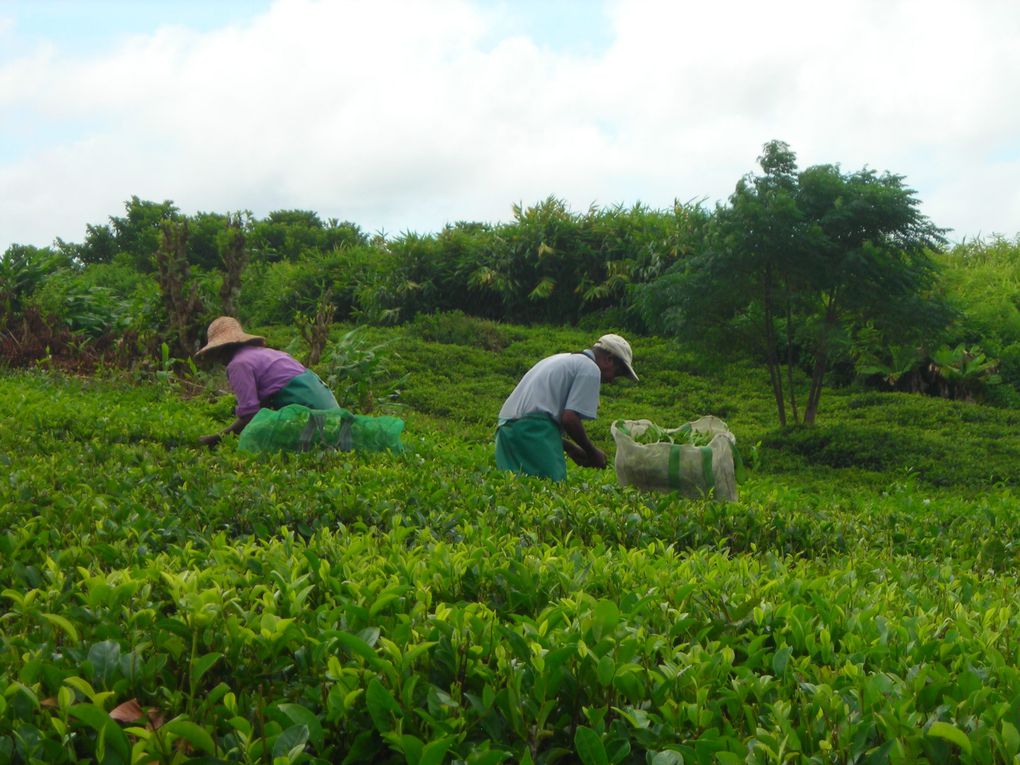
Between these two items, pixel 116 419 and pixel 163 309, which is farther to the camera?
pixel 163 309

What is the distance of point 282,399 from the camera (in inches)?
271

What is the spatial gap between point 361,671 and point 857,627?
1340 mm

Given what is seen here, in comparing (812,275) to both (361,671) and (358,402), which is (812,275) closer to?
(358,402)

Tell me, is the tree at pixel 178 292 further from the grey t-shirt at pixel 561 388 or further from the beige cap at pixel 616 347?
the beige cap at pixel 616 347

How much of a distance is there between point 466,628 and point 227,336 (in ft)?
16.7

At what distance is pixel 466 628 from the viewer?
2461 mm

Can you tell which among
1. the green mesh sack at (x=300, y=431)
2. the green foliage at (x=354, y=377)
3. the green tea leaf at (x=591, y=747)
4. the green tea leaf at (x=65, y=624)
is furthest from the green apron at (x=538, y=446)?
the green foliage at (x=354, y=377)

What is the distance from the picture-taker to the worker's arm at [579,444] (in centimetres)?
629

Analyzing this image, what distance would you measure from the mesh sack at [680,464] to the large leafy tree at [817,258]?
6266 millimetres

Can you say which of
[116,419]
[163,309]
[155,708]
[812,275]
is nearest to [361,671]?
[155,708]

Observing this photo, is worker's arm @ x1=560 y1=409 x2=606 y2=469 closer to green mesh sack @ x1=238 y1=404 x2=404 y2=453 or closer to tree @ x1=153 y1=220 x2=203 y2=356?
green mesh sack @ x1=238 y1=404 x2=404 y2=453

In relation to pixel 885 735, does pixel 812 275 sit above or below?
above

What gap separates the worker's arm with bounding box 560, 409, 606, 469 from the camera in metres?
6.29

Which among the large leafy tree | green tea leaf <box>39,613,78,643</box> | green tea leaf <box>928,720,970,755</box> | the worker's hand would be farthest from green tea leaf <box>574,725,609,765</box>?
the large leafy tree
